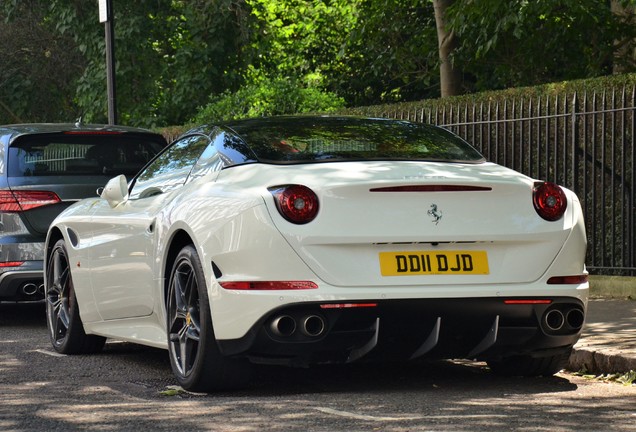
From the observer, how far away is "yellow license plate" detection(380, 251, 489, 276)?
668 cm

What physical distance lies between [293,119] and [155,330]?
1.46 meters

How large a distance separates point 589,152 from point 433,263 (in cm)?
723

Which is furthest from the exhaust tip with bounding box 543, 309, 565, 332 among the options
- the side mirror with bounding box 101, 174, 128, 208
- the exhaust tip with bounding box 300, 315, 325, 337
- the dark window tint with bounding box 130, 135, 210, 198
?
the side mirror with bounding box 101, 174, 128, 208

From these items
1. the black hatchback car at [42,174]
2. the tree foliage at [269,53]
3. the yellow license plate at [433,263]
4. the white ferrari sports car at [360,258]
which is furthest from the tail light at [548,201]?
the tree foliage at [269,53]

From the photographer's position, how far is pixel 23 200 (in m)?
11.2

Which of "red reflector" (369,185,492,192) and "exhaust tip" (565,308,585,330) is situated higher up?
"red reflector" (369,185,492,192)

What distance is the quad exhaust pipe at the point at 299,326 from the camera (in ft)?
21.9

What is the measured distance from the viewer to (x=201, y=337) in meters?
6.98

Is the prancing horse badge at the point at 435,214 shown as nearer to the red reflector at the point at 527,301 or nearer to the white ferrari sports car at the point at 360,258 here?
the white ferrari sports car at the point at 360,258

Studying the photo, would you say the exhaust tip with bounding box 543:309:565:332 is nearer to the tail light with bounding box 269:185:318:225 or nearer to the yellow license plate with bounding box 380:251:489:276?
the yellow license plate with bounding box 380:251:489:276

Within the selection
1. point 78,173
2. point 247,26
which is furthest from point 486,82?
point 78,173

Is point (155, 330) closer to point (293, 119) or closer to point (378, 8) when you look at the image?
point (293, 119)

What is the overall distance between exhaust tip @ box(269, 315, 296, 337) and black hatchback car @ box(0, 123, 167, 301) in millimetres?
4939

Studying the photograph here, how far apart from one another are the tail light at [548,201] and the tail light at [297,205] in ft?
3.81
